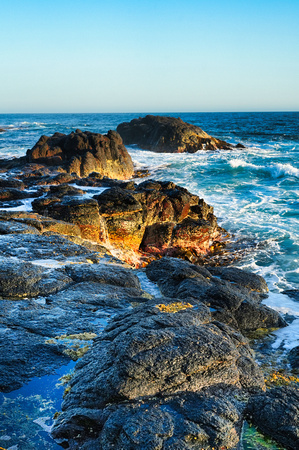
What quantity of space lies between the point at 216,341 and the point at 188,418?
1.16 meters

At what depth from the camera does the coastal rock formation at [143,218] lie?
1389 cm

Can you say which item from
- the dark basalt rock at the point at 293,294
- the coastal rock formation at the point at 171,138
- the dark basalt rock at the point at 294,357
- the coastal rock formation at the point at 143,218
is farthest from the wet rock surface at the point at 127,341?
the coastal rock formation at the point at 171,138

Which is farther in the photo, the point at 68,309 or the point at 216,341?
the point at 68,309

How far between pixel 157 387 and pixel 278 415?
4.79ft

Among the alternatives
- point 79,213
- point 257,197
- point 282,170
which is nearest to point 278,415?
point 79,213

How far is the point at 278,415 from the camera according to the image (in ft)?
13.4

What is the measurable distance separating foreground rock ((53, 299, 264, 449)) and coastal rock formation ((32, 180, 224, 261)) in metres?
9.28

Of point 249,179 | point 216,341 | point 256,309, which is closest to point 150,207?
point 256,309

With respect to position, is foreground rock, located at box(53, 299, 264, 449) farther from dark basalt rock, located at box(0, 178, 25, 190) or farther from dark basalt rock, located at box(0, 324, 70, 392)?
dark basalt rock, located at box(0, 178, 25, 190)

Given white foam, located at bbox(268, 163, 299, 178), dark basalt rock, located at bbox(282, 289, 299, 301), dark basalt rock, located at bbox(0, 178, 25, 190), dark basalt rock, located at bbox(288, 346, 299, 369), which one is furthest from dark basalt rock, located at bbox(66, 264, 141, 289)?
white foam, located at bbox(268, 163, 299, 178)

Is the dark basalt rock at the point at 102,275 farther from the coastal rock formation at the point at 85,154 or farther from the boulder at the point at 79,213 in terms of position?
the coastal rock formation at the point at 85,154

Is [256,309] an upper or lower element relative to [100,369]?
lower

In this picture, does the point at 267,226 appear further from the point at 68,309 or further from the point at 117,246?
the point at 68,309

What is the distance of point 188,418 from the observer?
3.73m
